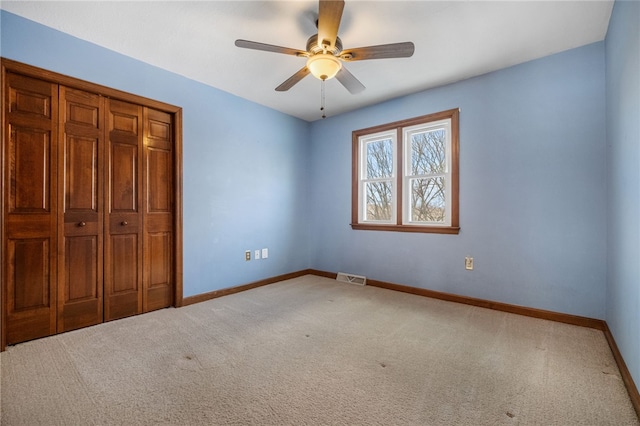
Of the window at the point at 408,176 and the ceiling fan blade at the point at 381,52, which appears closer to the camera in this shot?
the ceiling fan blade at the point at 381,52

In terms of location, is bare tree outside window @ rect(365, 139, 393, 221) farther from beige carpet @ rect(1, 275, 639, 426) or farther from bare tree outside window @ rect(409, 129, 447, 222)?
beige carpet @ rect(1, 275, 639, 426)

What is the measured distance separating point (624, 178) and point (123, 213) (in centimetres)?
396

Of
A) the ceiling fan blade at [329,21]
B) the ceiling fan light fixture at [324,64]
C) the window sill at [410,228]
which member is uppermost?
the ceiling fan blade at [329,21]

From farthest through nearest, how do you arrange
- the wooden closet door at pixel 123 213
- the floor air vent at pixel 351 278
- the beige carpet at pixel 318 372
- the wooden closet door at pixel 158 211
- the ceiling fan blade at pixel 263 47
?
1. the floor air vent at pixel 351 278
2. the wooden closet door at pixel 158 211
3. the wooden closet door at pixel 123 213
4. the ceiling fan blade at pixel 263 47
5. the beige carpet at pixel 318 372

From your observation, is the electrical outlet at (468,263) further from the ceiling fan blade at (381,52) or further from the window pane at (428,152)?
the ceiling fan blade at (381,52)

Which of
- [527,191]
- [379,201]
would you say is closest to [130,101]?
[379,201]

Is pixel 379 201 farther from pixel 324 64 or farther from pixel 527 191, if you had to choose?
pixel 324 64

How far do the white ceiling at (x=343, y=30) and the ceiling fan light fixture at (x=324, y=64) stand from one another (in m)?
0.33

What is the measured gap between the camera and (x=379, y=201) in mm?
4023

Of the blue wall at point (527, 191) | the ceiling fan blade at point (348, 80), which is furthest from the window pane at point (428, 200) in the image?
the ceiling fan blade at point (348, 80)

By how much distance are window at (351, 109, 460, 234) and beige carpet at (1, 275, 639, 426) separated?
1.25 m

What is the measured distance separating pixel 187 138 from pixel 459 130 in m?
3.05

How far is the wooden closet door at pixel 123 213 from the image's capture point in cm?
267

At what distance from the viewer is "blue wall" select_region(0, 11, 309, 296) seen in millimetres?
Result: 2400
